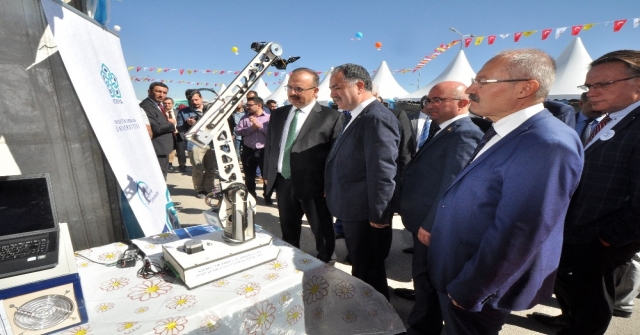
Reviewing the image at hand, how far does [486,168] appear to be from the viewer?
3.53 ft

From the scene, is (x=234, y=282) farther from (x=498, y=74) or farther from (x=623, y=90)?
(x=623, y=90)

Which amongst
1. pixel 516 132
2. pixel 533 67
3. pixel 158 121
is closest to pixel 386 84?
pixel 158 121

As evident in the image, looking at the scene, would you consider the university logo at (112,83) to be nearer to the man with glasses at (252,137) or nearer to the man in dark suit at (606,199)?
the man with glasses at (252,137)

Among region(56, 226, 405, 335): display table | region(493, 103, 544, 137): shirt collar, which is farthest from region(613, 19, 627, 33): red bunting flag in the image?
region(56, 226, 405, 335): display table

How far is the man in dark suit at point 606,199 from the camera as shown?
1.49 metres

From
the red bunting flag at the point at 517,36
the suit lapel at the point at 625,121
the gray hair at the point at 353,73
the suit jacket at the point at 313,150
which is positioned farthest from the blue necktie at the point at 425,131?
the red bunting flag at the point at 517,36

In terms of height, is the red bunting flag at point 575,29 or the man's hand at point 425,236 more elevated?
the red bunting flag at point 575,29

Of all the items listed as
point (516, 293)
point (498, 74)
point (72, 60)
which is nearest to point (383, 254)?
point (516, 293)

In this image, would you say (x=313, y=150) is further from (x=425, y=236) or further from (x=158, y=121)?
(x=158, y=121)

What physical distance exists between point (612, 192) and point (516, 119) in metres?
0.95

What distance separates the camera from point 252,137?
15.3 feet

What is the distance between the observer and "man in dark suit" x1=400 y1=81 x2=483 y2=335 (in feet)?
5.13

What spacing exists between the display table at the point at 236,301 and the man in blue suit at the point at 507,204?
44cm

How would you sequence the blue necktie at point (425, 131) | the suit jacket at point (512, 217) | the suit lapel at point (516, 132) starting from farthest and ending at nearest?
1. the blue necktie at point (425, 131)
2. the suit lapel at point (516, 132)
3. the suit jacket at point (512, 217)
